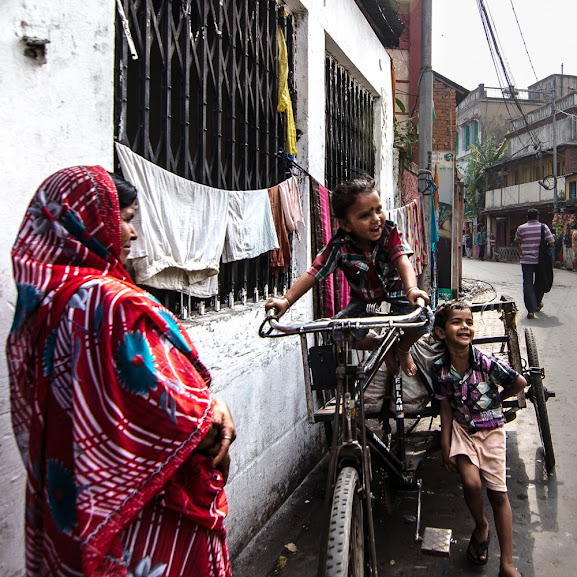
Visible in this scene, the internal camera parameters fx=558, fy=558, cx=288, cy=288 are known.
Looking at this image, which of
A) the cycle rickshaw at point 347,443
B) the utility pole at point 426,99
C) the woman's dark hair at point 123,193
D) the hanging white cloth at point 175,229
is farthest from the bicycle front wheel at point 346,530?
the utility pole at point 426,99

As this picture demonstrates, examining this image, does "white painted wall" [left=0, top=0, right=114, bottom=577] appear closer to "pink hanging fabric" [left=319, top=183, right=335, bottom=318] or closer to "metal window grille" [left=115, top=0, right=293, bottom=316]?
"metal window grille" [left=115, top=0, right=293, bottom=316]

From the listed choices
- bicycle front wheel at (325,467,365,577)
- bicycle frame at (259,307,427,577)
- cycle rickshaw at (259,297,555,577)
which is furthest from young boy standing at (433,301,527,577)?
bicycle front wheel at (325,467,365,577)

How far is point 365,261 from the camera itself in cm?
306

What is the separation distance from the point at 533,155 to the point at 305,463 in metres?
34.1

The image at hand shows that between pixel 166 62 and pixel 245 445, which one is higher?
pixel 166 62

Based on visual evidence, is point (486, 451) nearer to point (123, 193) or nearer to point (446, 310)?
point (446, 310)

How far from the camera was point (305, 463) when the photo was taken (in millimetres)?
4309

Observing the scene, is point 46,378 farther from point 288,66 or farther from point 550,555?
point 288,66

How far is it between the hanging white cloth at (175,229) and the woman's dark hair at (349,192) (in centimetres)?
70

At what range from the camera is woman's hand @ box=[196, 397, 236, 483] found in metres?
1.41

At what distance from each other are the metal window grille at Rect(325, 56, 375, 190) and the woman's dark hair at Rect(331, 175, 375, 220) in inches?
90.1

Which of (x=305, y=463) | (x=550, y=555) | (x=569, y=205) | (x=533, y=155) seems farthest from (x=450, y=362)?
(x=533, y=155)

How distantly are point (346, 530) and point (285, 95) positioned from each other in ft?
10.6

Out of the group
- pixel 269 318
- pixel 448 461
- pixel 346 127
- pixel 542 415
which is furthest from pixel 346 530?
pixel 346 127
